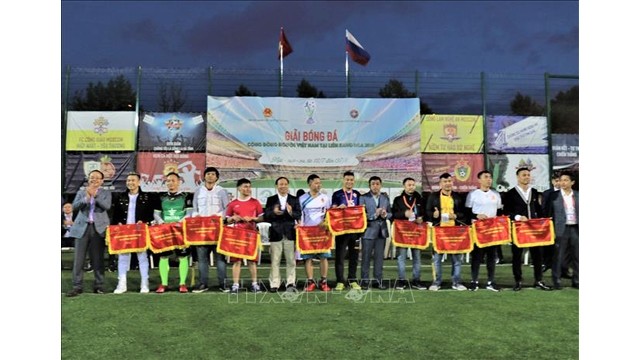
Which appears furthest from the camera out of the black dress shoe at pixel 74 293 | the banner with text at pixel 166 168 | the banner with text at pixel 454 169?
the banner with text at pixel 454 169

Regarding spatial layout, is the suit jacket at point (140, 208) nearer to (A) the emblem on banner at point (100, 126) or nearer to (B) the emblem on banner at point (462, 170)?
(A) the emblem on banner at point (100, 126)

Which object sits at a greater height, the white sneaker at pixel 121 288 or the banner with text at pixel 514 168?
the banner with text at pixel 514 168

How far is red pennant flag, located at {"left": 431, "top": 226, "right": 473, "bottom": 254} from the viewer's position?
821cm

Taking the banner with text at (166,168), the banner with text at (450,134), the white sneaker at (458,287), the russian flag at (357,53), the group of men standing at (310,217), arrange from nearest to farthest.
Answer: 1. the group of men standing at (310,217)
2. the white sneaker at (458,287)
3. the banner with text at (166,168)
4. the banner with text at (450,134)
5. the russian flag at (357,53)

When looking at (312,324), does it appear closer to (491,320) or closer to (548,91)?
(491,320)

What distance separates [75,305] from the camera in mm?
6781

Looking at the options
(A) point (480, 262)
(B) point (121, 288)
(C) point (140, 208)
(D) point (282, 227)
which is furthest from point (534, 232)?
(B) point (121, 288)

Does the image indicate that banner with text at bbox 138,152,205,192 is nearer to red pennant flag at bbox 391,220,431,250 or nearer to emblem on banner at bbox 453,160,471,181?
emblem on banner at bbox 453,160,471,181

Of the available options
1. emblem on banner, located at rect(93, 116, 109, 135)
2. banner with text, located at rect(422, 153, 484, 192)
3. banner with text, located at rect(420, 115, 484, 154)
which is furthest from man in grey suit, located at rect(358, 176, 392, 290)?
emblem on banner, located at rect(93, 116, 109, 135)

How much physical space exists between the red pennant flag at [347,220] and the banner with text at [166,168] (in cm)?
801

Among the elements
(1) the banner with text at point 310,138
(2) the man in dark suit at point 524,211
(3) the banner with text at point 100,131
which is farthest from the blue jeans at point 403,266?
(3) the banner with text at point 100,131

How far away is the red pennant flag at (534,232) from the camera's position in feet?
27.1

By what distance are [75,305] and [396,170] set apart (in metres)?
10.3

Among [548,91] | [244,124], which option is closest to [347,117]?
[244,124]
